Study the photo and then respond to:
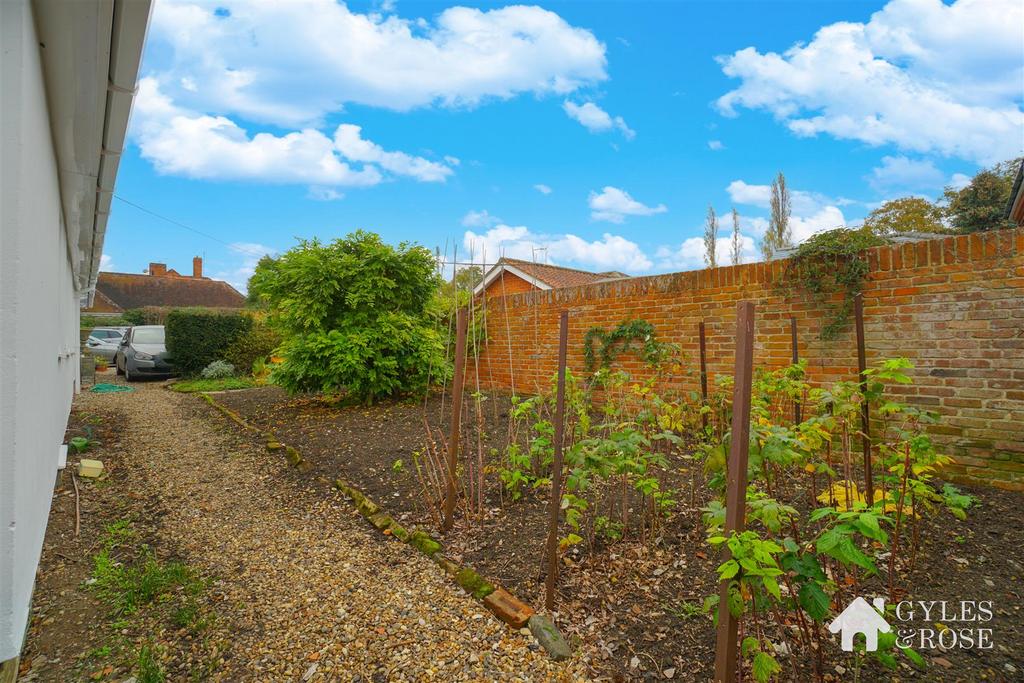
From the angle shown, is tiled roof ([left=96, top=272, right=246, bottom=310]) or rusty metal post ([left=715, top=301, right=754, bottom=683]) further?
tiled roof ([left=96, top=272, right=246, bottom=310])

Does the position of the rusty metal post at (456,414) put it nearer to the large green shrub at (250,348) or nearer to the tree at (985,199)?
the large green shrub at (250,348)

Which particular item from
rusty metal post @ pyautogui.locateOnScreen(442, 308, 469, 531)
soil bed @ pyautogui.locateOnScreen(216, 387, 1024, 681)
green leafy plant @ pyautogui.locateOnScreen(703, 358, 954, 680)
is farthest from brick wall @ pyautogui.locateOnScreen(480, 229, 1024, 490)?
green leafy plant @ pyautogui.locateOnScreen(703, 358, 954, 680)

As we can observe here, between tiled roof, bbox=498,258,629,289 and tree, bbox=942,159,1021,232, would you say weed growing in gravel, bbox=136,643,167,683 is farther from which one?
tree, bbox=942,159,1021,232

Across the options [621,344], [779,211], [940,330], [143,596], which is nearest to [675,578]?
[143,596]

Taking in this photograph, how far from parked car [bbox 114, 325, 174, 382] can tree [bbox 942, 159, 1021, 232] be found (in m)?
23.3

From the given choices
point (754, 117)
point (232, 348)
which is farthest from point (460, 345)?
point (232, 348)

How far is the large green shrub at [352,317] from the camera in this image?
7480 mm

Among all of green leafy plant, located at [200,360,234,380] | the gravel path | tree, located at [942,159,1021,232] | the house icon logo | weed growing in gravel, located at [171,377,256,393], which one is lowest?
the gravel path

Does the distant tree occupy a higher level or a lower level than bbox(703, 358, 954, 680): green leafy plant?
higher

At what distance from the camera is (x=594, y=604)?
2.58 meters

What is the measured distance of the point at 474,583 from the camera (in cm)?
280

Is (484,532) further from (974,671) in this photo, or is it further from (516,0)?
(516,0)

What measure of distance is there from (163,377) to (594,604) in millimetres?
16057

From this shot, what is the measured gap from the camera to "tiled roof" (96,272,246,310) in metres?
31.8
